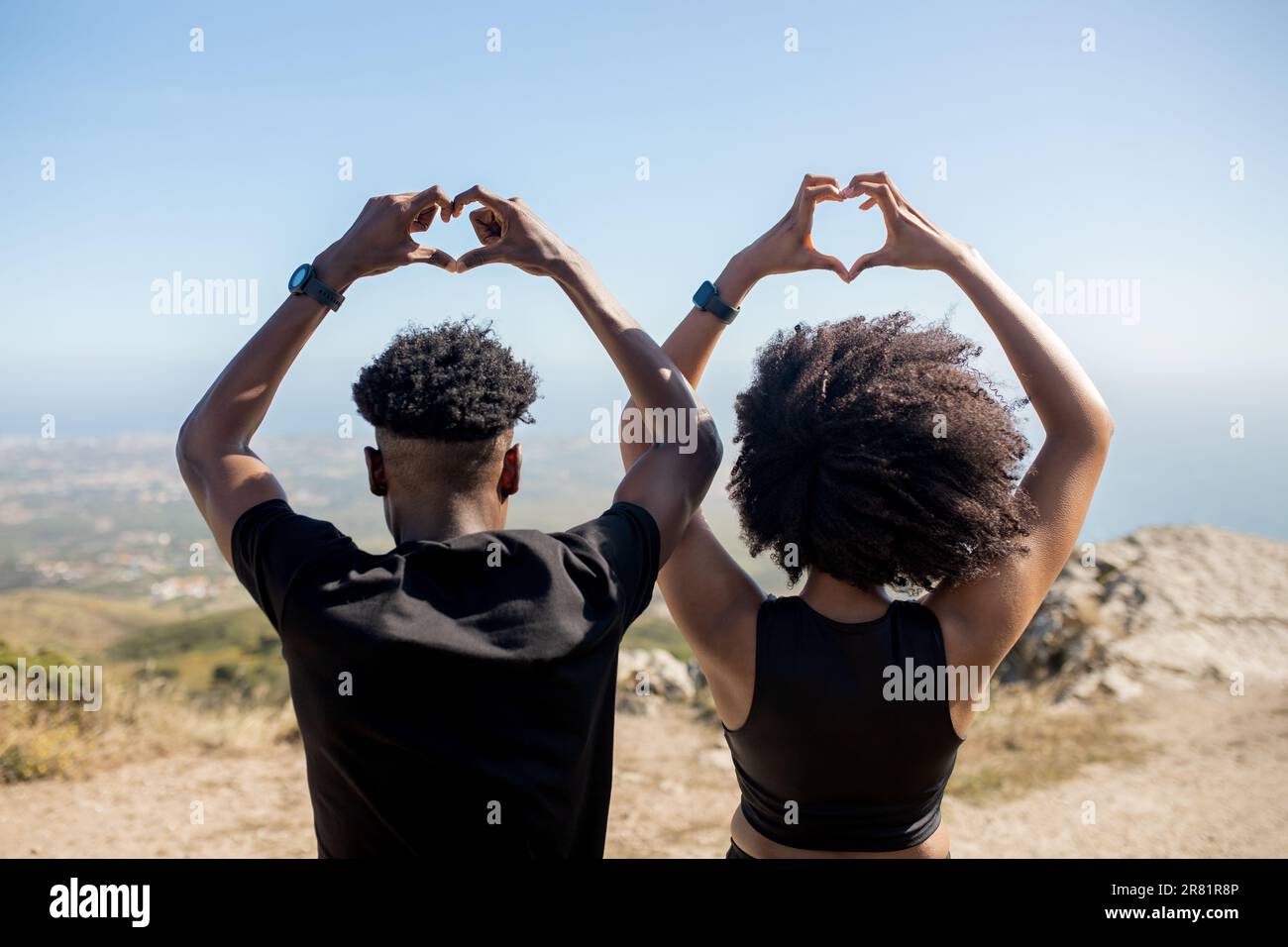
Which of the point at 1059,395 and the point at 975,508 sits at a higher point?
the point at 1059,395

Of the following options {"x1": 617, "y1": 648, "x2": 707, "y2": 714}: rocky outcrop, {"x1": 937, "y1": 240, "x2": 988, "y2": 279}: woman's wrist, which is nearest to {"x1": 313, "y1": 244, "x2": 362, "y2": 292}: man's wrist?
{"x1": 937, "y1": 240, "x2": 988, "y2": 279}: woman's wrist

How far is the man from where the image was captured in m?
1.78

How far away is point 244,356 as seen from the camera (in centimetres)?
219

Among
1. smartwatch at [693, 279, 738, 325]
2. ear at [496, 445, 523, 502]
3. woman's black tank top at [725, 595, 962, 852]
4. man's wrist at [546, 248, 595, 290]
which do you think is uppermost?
man's wrist at [546, 248, 595, 290]

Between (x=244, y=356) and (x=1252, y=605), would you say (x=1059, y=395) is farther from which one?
(x=1252, y=605)

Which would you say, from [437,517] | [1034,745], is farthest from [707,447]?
[1034,745]

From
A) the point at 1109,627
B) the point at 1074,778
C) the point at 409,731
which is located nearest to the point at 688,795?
the point at 1074,778

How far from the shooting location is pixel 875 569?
2.21m

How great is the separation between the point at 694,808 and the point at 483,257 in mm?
6365

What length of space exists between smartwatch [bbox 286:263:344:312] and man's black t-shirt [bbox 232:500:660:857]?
1.96 feet

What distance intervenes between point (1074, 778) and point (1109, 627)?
3.35 m

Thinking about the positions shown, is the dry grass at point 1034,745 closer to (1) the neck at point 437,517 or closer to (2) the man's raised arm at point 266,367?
(1) the neck at point 437,517

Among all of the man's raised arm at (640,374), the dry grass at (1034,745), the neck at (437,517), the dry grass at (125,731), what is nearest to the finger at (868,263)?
the man's raised arm at (640,374)

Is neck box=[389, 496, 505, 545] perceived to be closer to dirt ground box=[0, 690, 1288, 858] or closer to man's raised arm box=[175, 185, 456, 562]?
man's raised arm box=[175, 185, 456, 562]
